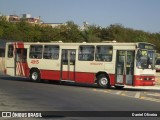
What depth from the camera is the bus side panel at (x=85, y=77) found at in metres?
26.6

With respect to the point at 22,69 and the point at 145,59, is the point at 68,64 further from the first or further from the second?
the point at 145,59

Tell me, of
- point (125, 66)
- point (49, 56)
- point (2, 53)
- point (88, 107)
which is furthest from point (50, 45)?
point (2, 53)

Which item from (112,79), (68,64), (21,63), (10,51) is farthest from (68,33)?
(112,79)

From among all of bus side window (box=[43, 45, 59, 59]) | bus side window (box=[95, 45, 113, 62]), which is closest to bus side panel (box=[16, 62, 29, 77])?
bus side window (box=[43, 45, 59, 59])

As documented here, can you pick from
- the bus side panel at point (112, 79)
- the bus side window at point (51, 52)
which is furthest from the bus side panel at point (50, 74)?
the bus side panel at point (112, 79)

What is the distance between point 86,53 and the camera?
88.3ft

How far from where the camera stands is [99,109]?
48.6 ft

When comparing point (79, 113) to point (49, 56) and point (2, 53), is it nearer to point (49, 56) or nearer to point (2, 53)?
point (49, 56)

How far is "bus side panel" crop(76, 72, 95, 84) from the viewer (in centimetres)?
2656

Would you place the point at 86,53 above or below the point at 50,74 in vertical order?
above

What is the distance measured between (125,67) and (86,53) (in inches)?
122

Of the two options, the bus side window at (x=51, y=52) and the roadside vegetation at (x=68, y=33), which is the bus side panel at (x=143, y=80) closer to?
the bus side window at (x=51, y=52)

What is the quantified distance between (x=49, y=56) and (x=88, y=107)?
1415 cm

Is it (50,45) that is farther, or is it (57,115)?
(50,45)
